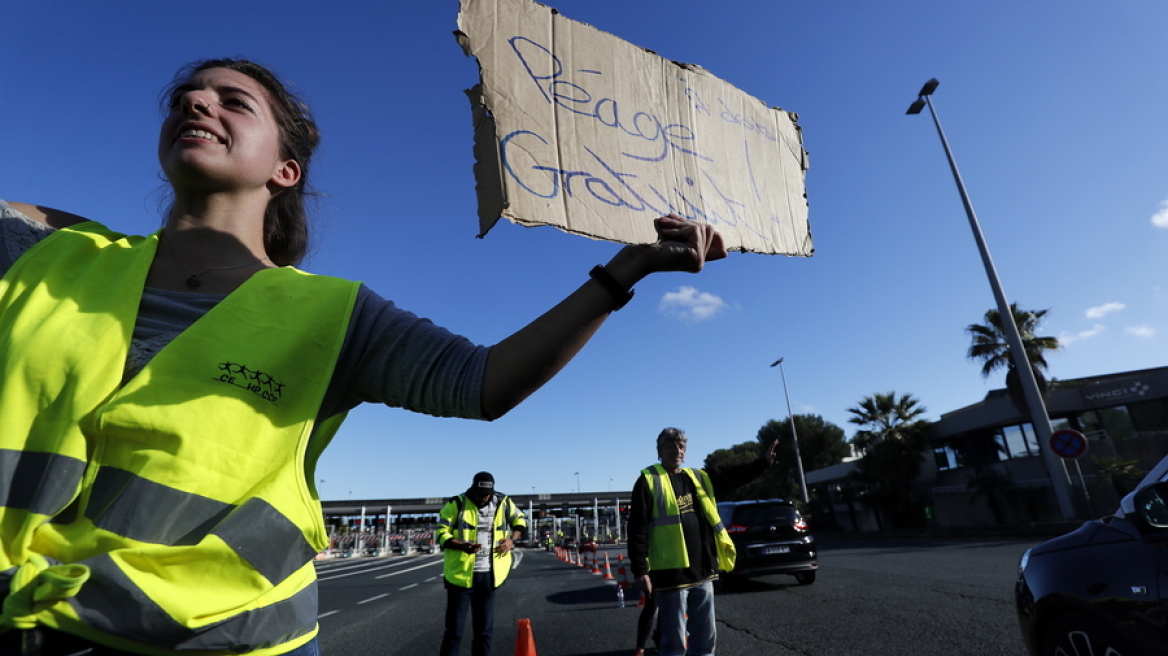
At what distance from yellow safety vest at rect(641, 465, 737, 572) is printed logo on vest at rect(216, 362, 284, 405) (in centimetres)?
381

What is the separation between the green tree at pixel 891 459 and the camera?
30766 mm

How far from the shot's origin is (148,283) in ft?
3.69

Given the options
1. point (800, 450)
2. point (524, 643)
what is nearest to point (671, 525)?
point (524, 643)

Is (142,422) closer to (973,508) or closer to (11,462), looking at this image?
(11,462)

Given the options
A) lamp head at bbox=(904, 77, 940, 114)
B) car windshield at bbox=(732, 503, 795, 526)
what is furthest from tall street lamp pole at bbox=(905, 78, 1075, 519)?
car windshield at bbox=(732, 503, 795, 526)

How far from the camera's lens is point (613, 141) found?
1755 millimetres

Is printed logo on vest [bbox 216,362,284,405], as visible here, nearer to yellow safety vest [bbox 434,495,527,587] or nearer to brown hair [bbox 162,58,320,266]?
brown hair [bbox 162,58,320,266]

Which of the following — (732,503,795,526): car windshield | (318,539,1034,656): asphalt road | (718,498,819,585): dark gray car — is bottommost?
(318,539,1034,656): asphalt road

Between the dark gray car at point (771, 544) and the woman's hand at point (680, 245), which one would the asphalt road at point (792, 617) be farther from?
the woman's hand at point (680, 245)

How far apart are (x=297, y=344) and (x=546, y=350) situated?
1.32ft

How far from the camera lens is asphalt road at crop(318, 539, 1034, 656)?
576 cm

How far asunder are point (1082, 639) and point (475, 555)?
4.59m

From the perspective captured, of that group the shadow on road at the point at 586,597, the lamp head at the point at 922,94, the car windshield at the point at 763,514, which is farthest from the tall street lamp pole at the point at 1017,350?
the shadow on road at the point at 586,597

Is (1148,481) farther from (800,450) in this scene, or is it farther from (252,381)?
(800,450)
